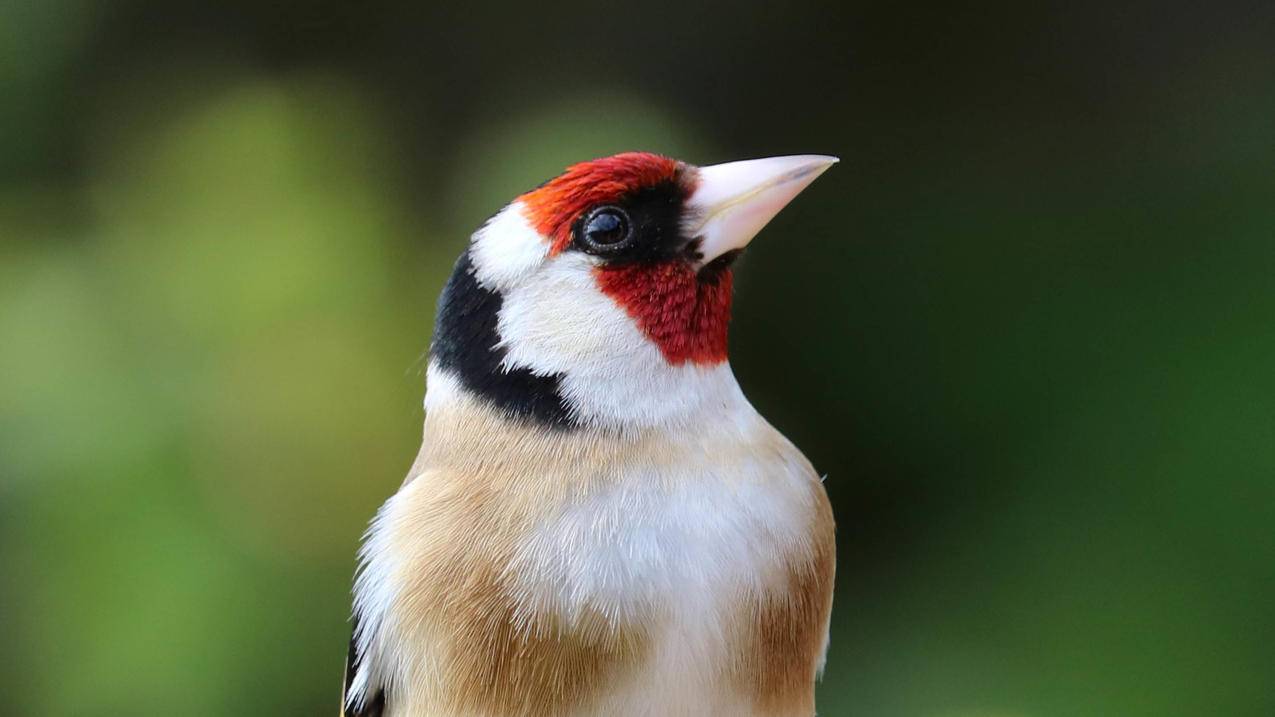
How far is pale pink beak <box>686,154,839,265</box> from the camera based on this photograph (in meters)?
0.72

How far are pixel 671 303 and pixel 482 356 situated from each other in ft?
0.39

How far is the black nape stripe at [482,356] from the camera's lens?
0.72 metres

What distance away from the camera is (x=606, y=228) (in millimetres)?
740

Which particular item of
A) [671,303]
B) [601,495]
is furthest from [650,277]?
[601,495]

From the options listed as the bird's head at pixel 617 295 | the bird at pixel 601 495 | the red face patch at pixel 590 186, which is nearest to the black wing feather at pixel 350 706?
the bird at pixel 601 495

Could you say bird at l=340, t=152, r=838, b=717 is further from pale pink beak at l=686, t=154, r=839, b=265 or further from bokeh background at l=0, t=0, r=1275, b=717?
bokeh background at l=0, t=0, r=1275, b=717

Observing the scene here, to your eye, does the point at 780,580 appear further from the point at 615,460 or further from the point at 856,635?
the point at 856,635

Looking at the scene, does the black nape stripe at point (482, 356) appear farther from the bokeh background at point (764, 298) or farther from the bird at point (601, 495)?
the bokeh background at point (764, 298)

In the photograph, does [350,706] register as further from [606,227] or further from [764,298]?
[764,298]

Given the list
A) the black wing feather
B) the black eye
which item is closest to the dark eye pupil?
the black eye

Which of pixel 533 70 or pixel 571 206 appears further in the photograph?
pixel 533 70

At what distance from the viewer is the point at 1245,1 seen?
4.37 feet

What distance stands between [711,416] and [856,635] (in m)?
0.59

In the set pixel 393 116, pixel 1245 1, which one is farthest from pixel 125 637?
pixel 1245 1
